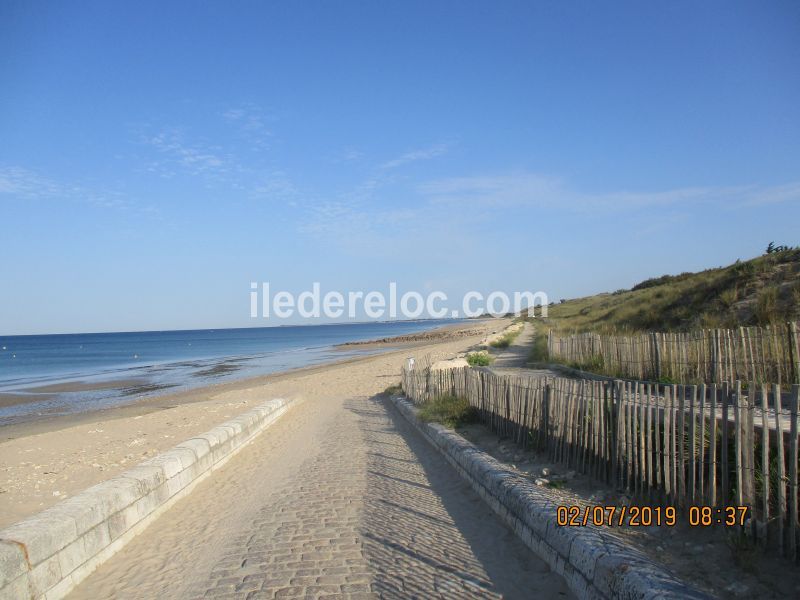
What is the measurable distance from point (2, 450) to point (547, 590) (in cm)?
1227

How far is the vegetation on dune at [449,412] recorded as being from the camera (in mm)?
10688

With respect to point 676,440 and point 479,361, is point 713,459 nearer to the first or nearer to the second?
point 676,440

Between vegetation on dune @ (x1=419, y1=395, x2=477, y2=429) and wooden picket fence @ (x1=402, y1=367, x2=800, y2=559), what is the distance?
1908 millimetres

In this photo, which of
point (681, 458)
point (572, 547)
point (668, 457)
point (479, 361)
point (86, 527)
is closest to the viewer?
point (572, 547)

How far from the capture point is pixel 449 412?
1120 cm

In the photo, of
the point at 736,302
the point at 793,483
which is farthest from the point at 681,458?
the point at 736,302

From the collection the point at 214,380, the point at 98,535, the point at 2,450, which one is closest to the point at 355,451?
the point at 98,535

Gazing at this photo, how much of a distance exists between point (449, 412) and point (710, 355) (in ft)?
15.6

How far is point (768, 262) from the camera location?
17016 mm

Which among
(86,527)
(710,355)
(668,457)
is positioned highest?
(710,355)

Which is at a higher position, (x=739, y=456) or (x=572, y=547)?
(x=739, y=456)

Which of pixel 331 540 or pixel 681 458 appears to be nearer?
pixel 681 458

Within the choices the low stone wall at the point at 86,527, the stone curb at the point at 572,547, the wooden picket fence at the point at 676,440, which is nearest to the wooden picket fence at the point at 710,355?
the wooden picket fence at the point at 676,440

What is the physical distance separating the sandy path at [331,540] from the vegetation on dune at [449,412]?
4.62 ft
